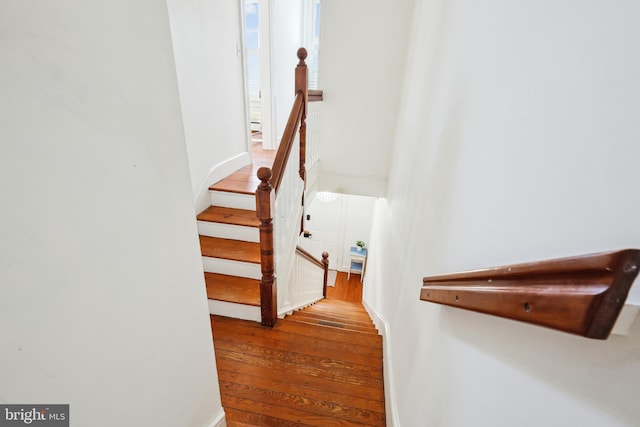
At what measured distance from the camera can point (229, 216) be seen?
264cm

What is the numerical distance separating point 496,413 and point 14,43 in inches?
43.7

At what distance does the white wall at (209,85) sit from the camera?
2.27m

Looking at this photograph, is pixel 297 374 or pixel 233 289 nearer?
pixel 297 374

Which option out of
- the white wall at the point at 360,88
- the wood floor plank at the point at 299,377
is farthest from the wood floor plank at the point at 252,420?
the white wall at the point at 360,88

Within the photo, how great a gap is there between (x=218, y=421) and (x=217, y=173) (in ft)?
7.12

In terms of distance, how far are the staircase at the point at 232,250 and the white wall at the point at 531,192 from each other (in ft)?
4.59

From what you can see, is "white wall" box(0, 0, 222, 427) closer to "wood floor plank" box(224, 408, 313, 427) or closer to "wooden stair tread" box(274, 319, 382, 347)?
"wood floor plank" box(224, 408, 313, 427)

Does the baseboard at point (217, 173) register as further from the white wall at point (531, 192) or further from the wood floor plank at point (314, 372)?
the white wall at point (531, 192)

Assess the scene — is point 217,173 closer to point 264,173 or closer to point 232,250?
point 232,250

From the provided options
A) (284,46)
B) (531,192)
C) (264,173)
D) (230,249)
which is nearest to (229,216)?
(230,249)

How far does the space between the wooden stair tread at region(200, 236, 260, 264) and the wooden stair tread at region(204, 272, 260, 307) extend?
18 centimetres

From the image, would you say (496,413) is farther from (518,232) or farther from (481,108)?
(481,108)

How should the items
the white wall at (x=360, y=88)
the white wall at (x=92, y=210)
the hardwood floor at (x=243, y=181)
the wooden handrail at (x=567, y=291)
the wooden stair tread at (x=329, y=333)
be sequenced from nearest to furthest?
the wooden handrail at (x=567, y=291)
the white wall at (x=92, y=210)
the wooden stair tread at (x=329, y=333)
the hardwood floor at (x=243, y=181)
the white wall at (x=360, y=88)

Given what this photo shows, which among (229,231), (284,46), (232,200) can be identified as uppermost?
(284,46)
